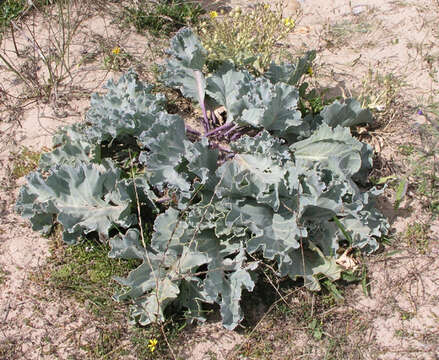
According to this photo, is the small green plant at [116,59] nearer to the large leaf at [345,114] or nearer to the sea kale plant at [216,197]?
the sea kale plant at [216,197]

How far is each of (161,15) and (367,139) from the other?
2.32 metres

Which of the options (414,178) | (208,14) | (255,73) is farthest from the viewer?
(208,14)

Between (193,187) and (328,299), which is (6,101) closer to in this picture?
(193,187)

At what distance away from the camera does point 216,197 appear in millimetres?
3135

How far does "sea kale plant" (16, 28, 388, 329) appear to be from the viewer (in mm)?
2934

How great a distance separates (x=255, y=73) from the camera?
4.07 metres

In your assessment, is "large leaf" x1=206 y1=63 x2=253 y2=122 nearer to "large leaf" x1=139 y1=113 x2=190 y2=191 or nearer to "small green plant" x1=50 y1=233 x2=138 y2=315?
"large leaf" x1=139 y1=113 x2=190 y2=191

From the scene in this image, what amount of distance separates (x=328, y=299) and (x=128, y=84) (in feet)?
7.16

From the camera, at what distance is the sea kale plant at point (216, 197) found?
9.62ft

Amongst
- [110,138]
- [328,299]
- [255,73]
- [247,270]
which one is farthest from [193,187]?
[255,73]

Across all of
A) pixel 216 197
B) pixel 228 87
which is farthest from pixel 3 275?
pixel 228 87

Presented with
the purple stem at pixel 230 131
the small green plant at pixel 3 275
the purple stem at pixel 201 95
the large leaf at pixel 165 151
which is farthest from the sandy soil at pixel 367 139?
the purple stem at pixel 230 131

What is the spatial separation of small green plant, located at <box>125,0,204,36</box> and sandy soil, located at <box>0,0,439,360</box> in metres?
0.15

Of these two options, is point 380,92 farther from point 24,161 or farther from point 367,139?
point 24,161
